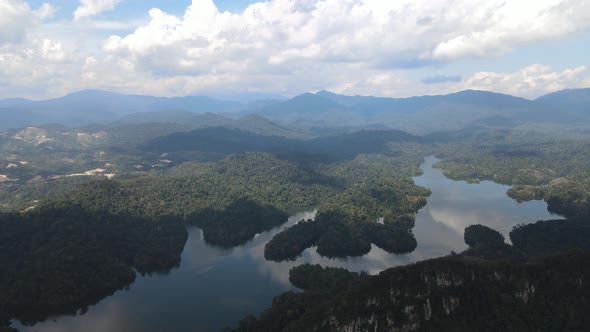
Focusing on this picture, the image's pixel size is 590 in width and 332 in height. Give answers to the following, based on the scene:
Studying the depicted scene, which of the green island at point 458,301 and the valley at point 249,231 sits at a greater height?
the green island at point 458,301

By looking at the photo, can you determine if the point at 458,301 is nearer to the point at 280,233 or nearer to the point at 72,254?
the point at 280,233

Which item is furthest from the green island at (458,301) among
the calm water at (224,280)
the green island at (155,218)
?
the green island at (155,218)

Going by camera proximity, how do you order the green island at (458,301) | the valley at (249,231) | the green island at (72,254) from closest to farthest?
the green island at (458,301), the valley at (249,231), the green island at (72,254)

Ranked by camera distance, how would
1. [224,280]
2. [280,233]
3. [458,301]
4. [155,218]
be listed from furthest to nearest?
[155,218], [280,233], [224,280], [458,301]

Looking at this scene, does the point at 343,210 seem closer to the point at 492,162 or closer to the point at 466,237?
the point at 466,237

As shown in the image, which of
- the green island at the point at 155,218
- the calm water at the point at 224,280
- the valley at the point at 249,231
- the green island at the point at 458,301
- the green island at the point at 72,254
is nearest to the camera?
the green island at the point at 458,301

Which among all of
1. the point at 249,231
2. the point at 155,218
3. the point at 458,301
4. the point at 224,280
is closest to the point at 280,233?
the point at 249,231

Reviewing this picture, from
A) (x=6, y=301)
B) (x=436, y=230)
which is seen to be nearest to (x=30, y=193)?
(x=6, y=301)

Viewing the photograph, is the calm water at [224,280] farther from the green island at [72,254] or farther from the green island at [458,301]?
the green island at [458,301]

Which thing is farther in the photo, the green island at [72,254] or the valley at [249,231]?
the green island at [72,254]
